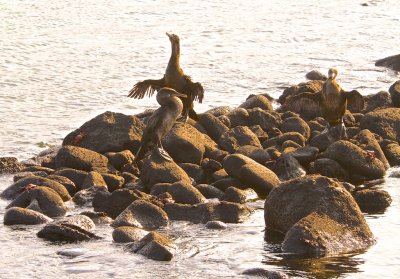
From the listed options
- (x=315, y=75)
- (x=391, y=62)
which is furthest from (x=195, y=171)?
(x=391, y=62)

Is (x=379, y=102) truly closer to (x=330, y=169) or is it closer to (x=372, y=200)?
(x=330, y=169)

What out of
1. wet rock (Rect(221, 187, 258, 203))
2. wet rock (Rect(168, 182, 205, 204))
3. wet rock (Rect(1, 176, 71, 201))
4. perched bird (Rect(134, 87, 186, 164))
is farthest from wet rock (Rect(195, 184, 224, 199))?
wet rock (Rect(1, 176, 71, 201))

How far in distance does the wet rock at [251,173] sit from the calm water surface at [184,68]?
1.67 feet

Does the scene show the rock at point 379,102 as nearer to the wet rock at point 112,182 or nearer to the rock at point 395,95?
the rock at point 395,95

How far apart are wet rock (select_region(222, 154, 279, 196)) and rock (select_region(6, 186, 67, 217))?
292 centimetres

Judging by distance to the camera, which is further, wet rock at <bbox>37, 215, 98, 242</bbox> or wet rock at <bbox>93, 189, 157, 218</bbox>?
wet rock at <bbox>93, 189, 157, 218</bbox>

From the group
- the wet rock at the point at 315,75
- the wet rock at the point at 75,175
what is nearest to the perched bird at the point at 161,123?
the wet rock at the point at 75,175

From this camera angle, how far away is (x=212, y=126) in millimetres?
18984

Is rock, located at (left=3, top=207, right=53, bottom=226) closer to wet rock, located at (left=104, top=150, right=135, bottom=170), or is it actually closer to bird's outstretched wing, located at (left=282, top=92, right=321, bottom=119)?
wet rock, located at (left=104, top=150, right=135, bottom=170)

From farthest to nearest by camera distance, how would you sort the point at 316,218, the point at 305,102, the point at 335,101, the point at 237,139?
1. the point at 305,102
2. the point at 335,101
3. the point at 237,139
4. the point at 316,218

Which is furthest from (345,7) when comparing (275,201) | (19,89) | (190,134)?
(275,201)

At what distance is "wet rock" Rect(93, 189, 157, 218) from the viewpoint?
15141mm

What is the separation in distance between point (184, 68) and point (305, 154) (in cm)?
938

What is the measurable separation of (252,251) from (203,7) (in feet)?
74.8
